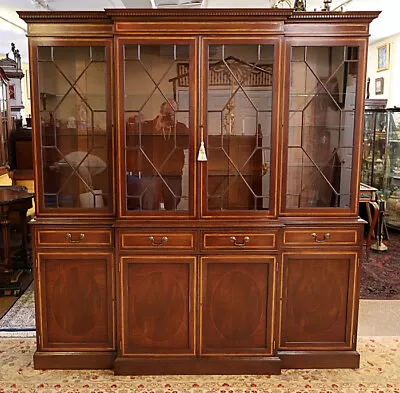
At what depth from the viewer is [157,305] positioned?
2.79 metres

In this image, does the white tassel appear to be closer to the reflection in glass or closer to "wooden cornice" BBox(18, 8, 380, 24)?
the reflection in glass

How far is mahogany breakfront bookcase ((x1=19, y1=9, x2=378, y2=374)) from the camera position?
8.56 feet

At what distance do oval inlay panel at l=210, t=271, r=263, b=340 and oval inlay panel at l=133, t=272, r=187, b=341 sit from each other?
0.70 ft

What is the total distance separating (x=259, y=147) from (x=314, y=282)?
2.92ft

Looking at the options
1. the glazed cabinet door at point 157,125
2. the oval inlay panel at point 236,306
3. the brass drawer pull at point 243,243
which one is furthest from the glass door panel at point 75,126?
the oval inlay panel at point 236,306

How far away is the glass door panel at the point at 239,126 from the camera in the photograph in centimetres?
262

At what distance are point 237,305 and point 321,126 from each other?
46.6 inches

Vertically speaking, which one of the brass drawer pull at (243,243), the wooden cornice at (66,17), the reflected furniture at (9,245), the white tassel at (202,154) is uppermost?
the wooden cornice at (66,17)

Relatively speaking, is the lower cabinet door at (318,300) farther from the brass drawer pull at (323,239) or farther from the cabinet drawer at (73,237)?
the cabinet drawer at (73,237)

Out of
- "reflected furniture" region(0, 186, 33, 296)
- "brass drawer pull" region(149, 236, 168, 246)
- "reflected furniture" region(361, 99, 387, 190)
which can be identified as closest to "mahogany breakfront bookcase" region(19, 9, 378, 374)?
"brass drawer pull" region(149, 236, 168, 246)

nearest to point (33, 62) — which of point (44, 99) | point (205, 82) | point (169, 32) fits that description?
point (44, 99)

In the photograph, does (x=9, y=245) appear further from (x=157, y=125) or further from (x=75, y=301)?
(x=157, y=125)

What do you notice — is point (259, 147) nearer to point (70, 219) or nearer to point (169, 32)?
point (169, 32)

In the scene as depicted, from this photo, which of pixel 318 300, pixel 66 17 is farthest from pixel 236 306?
pixel 66 17
